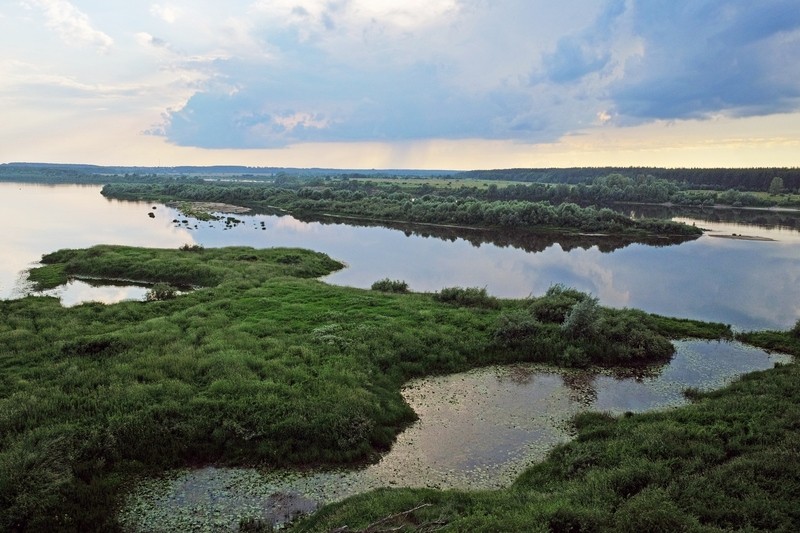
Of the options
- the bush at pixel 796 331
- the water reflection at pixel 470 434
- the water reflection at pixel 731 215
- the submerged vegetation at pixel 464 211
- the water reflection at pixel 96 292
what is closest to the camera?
the water reflection at pixel 470 434

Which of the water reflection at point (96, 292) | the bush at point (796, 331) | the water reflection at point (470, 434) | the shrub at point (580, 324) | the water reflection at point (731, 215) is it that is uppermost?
the water reflection at point (731, 215)

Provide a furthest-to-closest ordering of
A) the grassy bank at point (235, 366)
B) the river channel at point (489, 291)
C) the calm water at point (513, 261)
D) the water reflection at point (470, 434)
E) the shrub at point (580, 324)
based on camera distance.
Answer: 1. the calm water at point (513, 261)
2. the shrub at point (580, 324)
3. the grassy bank at point (235, 366)
4. the river channel at point (489, 291)
5. the water reflection at point (470, 434)

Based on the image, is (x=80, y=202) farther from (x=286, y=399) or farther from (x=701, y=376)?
(x=701, y=376)

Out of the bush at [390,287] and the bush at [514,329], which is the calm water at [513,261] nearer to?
the bush at [390,287]

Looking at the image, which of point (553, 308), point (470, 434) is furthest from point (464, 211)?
point (470, 434)

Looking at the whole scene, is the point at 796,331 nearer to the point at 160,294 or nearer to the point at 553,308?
the point at 553,308

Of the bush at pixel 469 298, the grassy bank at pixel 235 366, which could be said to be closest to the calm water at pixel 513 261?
the bush at pixel 469 298
